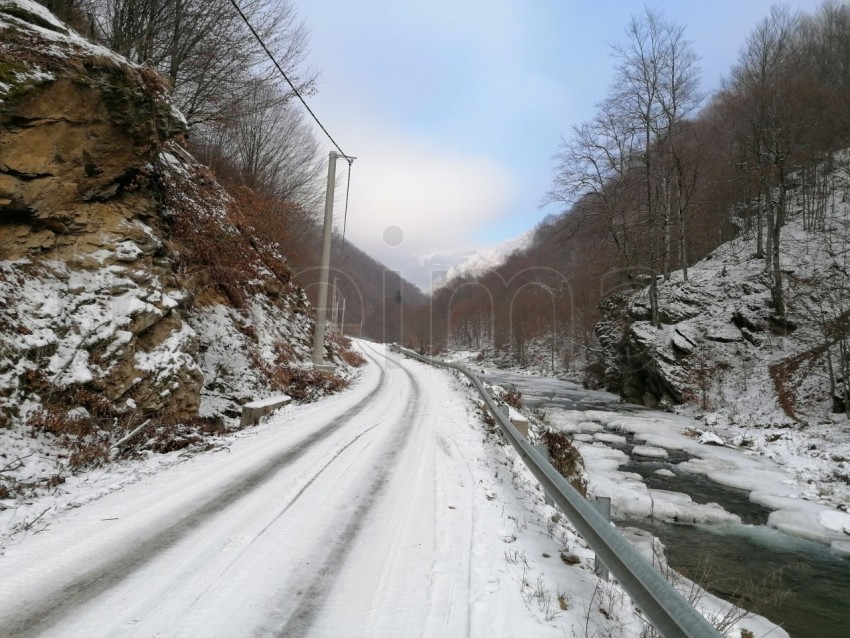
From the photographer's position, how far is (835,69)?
3322 centimetres

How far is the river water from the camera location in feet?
16.5

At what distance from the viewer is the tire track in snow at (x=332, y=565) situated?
2605 mm

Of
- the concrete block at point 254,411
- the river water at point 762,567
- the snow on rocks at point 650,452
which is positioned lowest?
the river water at point 762,567

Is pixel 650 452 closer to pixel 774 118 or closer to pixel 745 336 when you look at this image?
pixel 745 336

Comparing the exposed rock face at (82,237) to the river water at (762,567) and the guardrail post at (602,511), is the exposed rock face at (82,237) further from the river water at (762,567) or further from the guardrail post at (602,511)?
the river water at (762,567)

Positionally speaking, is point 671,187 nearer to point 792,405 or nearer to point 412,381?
point 792,405

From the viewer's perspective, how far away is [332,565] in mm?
3336

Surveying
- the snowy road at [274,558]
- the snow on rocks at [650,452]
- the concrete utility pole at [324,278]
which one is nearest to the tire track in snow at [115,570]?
the snowy road at [274,558]

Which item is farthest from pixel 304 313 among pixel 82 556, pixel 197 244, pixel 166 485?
pixel 82 556

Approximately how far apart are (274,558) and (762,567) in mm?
6844

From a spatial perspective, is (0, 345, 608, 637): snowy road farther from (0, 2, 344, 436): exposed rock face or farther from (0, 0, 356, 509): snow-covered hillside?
(0, 2, 344, 436): exposed rock face

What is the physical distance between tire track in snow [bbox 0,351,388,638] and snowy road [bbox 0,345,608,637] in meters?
0.01

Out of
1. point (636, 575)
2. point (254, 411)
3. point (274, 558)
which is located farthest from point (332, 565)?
point (254, 411)

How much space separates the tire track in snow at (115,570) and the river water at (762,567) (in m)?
5.35
